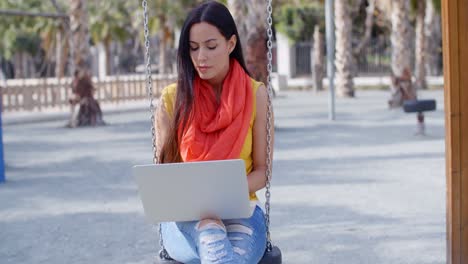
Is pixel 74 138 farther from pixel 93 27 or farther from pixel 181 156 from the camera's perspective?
pixel 93 27

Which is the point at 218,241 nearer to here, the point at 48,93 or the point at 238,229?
the point at 238,229

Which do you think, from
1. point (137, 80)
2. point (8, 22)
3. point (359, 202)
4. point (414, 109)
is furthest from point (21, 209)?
point (8, 22)

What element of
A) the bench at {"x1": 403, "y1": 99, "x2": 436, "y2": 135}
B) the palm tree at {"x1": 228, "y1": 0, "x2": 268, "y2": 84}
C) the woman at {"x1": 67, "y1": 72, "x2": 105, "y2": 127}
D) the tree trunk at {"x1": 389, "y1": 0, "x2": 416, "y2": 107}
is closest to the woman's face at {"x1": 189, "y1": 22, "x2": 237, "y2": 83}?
the bench at {"x1": 403, "y1": 99, "x2": 436, "y2": 135}

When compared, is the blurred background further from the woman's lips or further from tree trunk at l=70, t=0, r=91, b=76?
the woman's lips

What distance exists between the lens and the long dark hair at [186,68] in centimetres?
329

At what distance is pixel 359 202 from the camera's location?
7320 millimetres

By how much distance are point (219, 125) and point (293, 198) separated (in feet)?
14.7

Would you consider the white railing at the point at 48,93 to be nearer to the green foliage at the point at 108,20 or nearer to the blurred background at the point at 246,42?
the blurred background at the point at 246,42

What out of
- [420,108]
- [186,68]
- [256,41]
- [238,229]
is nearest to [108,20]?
[256,41]

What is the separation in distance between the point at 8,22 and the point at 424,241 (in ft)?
132

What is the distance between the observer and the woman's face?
3299 millimetres

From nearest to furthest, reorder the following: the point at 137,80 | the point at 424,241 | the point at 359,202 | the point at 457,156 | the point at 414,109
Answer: the point at 457,156 → the point at 424,241 → the point at 359,202 → the point at 414,109 → the point at 137,80

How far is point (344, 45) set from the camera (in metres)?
23.0

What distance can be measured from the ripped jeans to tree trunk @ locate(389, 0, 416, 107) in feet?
52.2
